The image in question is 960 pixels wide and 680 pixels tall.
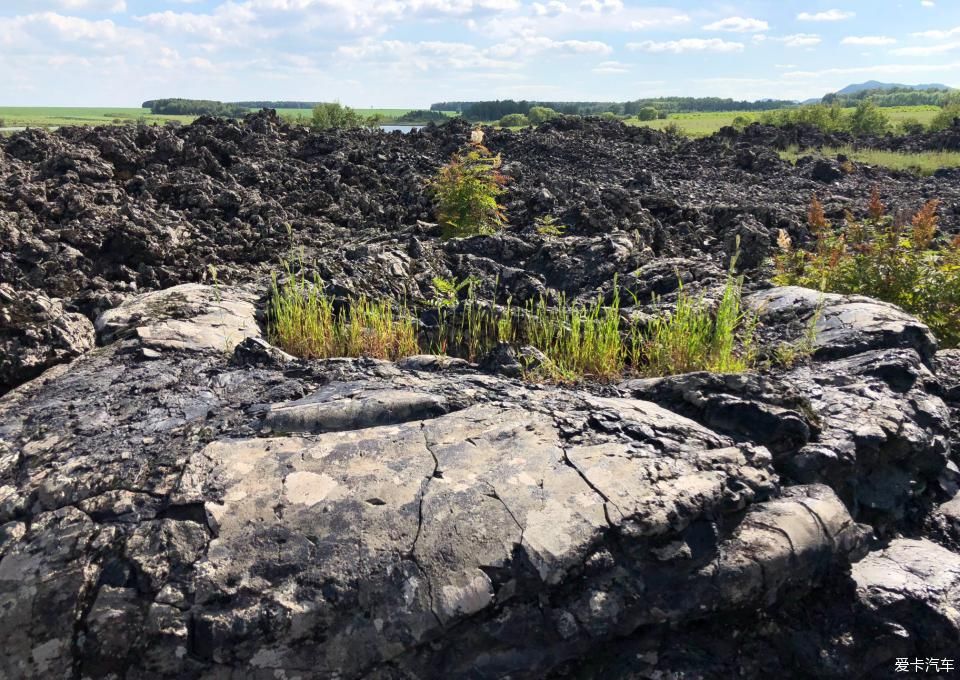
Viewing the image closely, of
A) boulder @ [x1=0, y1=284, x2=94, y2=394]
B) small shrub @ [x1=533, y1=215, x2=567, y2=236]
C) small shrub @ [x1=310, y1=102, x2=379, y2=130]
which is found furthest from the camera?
small shrub @ [x1=310, y1=102, x2=379, y2=130]

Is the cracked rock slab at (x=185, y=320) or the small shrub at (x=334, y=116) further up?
the small shrub at (x=334, y=116)

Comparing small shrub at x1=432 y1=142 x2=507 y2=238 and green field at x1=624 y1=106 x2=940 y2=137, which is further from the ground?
green field at x1=624 y1=106 x2=940 y2=137

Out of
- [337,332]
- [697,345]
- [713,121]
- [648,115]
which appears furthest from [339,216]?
[648,115]

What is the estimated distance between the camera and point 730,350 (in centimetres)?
422

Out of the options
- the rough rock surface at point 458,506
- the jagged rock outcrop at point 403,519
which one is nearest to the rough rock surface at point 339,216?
the rough rock surface at point 458,506

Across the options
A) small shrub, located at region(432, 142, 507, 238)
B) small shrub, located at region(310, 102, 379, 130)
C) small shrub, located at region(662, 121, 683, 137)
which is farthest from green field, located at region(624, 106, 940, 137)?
small shrub, located at region(432, 142, 507, 238)

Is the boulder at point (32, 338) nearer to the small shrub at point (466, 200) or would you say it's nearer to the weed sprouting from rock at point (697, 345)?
the weed sprouting from rock at point (697, 345)

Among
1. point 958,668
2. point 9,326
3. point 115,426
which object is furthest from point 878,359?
point 9,326

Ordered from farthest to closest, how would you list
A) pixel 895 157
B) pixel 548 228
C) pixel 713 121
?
pixel 713 121
pixel 895 157
pixel 548 228

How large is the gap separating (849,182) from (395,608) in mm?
18078

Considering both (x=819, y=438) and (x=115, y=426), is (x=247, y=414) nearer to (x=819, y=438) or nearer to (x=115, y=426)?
(x=115, y=426)

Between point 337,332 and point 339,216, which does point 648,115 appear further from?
point 337,332

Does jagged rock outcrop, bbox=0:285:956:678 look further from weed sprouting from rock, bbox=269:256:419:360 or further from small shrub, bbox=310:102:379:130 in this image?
small shrub, bbox=310:102:379:130

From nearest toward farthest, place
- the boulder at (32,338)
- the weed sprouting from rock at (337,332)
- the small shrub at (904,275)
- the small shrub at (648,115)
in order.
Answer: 1. the boulder at (32,338)
2. the weed sprouting from rock at (337,332)
3. the small shrub at (904,275)
4. the small shrub at (648,115)
